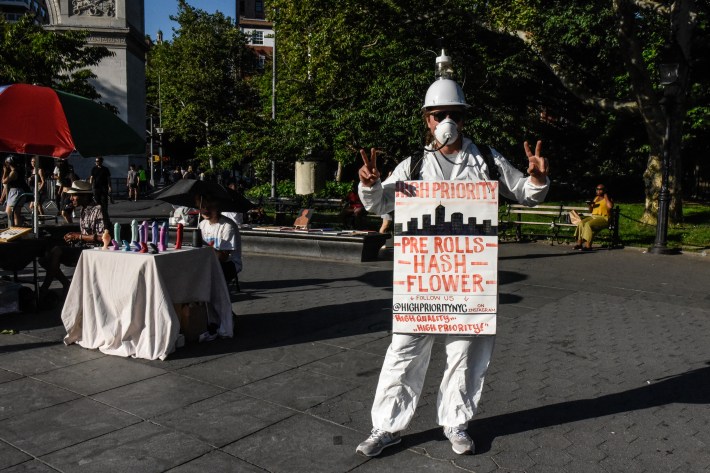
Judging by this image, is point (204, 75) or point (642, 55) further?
point (204, 75)

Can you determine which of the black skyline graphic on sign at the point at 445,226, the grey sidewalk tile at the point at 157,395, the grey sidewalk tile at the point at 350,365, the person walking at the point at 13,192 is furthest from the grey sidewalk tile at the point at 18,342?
the person walking at the point at 13,192

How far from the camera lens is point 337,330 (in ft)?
22.4

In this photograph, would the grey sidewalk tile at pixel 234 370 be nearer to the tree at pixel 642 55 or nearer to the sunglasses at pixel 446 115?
the sunglasses at pixel 446 115

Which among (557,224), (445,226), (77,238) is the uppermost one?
(445,226)

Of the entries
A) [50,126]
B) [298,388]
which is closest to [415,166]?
[298,388]

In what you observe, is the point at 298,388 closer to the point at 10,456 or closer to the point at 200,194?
the point at 10,456

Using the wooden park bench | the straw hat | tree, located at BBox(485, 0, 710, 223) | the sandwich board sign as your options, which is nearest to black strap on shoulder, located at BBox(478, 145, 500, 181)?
the sandwich board sign

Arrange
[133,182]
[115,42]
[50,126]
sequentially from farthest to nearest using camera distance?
[115,42], [133,182], [50,126]

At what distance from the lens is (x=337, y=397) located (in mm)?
4797

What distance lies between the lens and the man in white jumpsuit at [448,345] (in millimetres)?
3791

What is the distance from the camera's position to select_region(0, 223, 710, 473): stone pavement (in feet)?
12.4

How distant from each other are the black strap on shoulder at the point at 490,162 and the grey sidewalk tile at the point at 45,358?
155 inches

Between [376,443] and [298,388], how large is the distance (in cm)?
130

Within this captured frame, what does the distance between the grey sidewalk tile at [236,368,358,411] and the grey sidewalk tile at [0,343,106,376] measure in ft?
5.80
